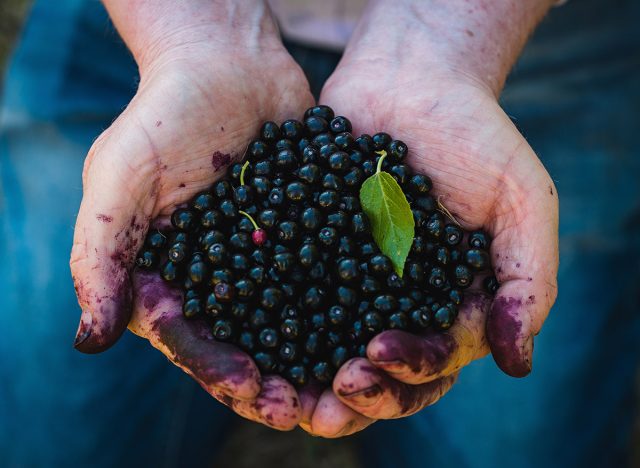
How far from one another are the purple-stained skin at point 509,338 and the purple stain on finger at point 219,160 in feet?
3.37

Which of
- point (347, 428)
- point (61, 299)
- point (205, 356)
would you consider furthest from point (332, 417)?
point (61, 299)

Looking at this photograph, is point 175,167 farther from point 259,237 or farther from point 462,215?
point 462,215

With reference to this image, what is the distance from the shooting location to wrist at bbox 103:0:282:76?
2.45m

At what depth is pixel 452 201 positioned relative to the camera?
2281mm

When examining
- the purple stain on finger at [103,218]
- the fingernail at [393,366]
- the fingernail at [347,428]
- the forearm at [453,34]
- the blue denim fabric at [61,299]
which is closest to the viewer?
the fingernail at [393,366]

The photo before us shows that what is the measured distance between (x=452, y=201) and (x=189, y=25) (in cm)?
119

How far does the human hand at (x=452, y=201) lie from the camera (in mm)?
1824

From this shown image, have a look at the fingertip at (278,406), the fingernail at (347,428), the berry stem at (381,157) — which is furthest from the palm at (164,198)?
the berry stem at (381,157)

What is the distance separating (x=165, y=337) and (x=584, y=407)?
222 cm

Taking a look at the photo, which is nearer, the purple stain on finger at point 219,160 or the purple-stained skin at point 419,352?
the purple-stained skin at point 419,352

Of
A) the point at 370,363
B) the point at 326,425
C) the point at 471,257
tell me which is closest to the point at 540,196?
the point at 471,257

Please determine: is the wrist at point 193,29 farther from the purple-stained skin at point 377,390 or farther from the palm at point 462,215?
the purple-stained skin at point 377,390

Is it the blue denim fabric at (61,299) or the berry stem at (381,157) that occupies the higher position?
the berry stem at (381,157)

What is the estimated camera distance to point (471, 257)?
2.11 meters
